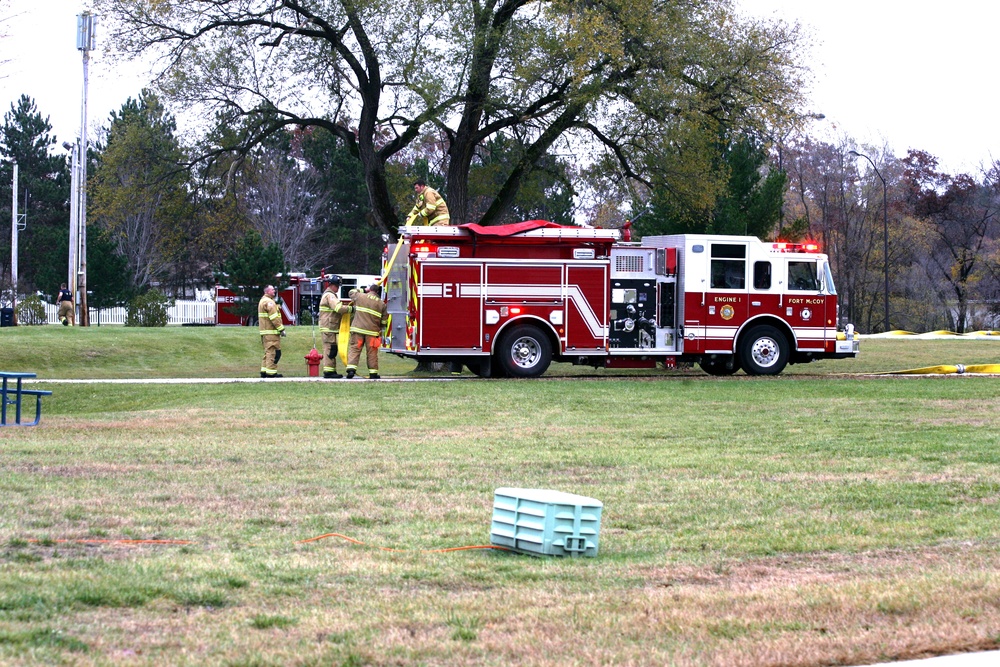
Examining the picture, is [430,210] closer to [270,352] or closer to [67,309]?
[270,352]

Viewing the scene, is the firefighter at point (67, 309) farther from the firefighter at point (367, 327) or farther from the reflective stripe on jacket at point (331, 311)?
the firefighter at point (367, 327)

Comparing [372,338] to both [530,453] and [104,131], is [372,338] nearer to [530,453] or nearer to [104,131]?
[530,453]

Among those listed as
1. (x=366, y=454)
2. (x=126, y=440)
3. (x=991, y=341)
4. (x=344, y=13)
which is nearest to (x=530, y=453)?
(x=366, y=454)

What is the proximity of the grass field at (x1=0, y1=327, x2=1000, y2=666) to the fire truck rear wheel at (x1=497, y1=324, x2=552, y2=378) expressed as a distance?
567 cm

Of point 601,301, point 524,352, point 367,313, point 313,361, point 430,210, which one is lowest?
point 313,361

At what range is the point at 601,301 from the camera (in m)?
22.6

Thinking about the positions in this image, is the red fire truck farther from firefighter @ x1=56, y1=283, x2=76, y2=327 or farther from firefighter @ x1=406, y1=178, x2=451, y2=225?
firefighter @ x1=56, y1=283, x2=76, y2=327

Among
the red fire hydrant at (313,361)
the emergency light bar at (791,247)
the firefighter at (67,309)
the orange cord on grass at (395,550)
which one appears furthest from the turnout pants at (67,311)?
the orange cord on grass at (395,550)

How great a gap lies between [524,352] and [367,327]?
3018 mm

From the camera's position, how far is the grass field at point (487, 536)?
5117 millimetres

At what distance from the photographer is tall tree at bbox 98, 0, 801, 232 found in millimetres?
25031

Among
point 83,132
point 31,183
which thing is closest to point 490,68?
point 83,132

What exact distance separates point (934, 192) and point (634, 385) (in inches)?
2076

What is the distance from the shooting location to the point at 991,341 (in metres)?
40.3
